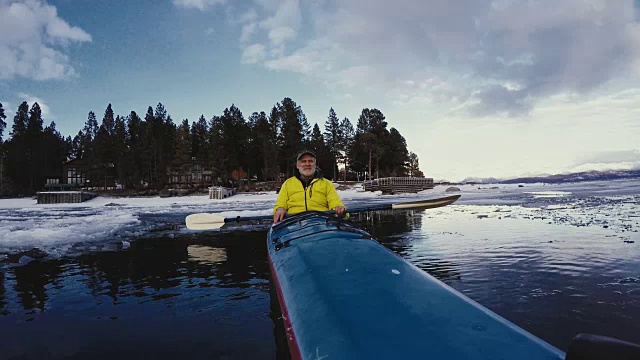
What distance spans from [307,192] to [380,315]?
4465 mm

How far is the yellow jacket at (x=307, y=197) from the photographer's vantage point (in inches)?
252

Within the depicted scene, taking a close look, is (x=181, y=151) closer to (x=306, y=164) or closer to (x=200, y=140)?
(x=200, y=140)

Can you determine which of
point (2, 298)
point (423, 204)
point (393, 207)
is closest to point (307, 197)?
point (393, 207)

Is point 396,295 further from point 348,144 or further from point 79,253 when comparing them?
point 348,144

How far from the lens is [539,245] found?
7754 millimetres

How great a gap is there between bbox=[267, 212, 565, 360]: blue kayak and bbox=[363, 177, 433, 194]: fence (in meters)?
40.3

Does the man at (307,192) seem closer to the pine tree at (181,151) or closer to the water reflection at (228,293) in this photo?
the water reflection at (228,293)

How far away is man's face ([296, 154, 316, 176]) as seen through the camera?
20.9 feet

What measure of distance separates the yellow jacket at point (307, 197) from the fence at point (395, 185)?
36.8 m

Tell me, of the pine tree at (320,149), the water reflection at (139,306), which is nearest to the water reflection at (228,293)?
the water reflection at (139,306)

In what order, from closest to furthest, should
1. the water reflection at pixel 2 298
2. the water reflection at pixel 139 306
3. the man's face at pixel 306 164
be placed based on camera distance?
the water reflection at pixel 139 306 < the water reflection at pixel 2 298 < the man's face at pixel 306 164

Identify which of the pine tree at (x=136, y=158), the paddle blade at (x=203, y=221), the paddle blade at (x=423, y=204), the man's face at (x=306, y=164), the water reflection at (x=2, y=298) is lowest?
the water reflection at (x=2, y=298)

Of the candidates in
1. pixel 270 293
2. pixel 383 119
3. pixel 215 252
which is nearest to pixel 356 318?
pixel 270 293

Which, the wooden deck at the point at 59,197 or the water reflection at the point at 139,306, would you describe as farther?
the wooden deck at the point at 59,197
